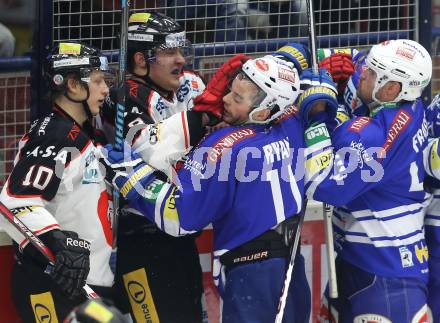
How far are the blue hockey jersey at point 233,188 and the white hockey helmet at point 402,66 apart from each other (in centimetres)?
45

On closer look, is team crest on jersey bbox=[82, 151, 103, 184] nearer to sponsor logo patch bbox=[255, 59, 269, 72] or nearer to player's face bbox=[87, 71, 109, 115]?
player's face bbox=[87, 71, 109, 115]

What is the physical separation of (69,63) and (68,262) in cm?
77

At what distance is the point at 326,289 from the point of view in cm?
500

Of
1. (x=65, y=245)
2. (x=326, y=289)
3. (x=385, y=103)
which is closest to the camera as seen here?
(x=65, y=245)

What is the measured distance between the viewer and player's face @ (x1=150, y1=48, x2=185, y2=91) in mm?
4812

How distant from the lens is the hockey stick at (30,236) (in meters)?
4.34

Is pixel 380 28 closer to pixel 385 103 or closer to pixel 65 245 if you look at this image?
pixel 385 103

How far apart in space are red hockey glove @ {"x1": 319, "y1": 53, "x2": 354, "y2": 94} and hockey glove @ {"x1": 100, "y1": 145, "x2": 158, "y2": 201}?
0.93 m

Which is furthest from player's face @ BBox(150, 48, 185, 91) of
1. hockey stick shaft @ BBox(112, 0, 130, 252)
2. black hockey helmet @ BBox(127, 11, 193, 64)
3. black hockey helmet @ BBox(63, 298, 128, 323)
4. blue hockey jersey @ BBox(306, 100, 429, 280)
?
black hockey helmet @ BBox(63, 298, 128, 323)

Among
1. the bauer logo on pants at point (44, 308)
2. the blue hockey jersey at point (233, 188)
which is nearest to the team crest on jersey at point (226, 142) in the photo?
the blue hockey jersey at point (233, 188)

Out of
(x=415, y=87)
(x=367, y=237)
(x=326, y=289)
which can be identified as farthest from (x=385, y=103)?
(x=326, y=289)


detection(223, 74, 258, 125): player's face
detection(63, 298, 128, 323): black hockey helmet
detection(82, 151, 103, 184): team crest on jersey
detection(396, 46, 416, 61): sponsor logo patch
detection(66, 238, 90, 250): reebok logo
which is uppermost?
detection(396, 46, 416, 61): sponsor logo patch

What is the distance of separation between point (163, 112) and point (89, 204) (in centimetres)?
55

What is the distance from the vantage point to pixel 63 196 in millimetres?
4441
